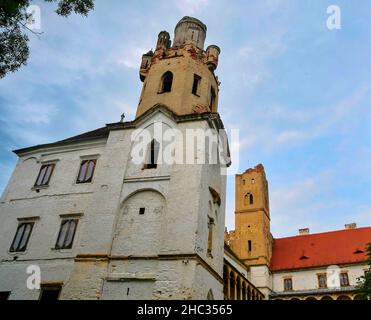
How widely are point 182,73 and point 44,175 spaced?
377 inches

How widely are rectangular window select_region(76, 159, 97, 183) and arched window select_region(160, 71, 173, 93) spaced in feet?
18.5

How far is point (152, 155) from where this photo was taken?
58.6 feet

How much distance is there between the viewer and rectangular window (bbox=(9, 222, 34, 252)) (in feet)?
57.1

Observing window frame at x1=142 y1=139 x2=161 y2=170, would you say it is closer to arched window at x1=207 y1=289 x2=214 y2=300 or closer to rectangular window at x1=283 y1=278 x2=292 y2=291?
arched window at x1=207 y1=289 x2=214 y2=300

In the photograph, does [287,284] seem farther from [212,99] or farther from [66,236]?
[66,236]

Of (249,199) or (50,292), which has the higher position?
(249,199)

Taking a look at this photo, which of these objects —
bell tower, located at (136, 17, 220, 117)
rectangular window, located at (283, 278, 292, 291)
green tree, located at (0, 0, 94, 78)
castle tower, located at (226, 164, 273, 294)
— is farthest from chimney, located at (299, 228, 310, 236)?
green tree, located at (0, 0, 94, 78)

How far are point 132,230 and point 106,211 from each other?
160cm

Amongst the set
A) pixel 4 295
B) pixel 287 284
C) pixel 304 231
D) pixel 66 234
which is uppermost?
pixel 304 231

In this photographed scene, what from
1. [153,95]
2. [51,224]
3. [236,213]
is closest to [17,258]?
[51,224]

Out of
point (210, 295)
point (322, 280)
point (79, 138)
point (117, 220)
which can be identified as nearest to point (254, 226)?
point (322, 280)

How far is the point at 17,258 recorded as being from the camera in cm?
1705

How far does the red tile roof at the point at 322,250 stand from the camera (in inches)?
1607

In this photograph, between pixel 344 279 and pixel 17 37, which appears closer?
pixel 17 37
